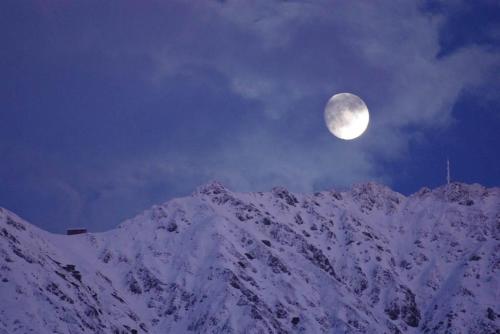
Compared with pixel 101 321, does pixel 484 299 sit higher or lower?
higher

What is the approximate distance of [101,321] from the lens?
150 meters

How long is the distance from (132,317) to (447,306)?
284 feet

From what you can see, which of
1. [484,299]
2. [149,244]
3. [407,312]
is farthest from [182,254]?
[484,299]

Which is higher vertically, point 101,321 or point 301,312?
point 301,312

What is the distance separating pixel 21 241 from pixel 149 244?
44388 millimetres

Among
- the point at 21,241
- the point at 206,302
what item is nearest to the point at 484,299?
the point at 206,302

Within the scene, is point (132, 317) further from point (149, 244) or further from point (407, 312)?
point (407, 312)

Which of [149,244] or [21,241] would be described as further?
[149,244]

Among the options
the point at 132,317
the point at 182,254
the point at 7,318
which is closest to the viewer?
the point at 7,318

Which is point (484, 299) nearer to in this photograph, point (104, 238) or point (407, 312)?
point (407, 312)

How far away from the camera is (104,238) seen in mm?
199125

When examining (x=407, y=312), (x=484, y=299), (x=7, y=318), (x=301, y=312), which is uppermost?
(x=484, y=299)

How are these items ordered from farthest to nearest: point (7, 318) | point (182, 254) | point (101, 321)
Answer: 1. point (182, 254)
2. point (101, 321)
3. point (7, 318)

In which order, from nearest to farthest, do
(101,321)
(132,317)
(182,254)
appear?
(101,321), (132,317), (182,254)
